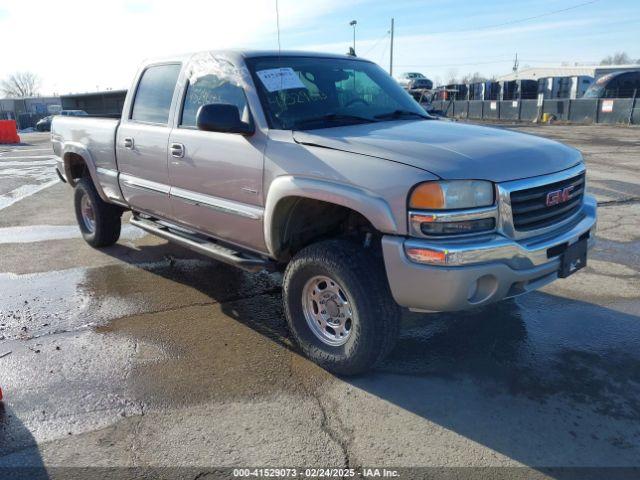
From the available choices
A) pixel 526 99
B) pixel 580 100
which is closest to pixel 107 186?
pixel 580 100

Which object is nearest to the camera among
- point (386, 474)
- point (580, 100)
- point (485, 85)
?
point (386, 474)

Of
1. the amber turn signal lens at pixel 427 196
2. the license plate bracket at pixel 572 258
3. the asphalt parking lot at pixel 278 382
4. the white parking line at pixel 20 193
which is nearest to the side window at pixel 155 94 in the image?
the asphalt parking lot at pixel 278 382

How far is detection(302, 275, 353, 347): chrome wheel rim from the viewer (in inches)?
133

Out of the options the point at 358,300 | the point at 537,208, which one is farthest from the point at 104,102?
the point at 537,208

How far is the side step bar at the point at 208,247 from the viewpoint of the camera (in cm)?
386

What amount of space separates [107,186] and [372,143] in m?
3.43

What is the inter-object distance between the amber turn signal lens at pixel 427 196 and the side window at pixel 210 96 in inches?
57.8

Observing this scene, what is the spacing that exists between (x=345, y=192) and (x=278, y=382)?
1276 millimetres

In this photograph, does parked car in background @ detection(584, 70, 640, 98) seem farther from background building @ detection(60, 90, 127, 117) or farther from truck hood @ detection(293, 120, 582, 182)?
truck hood @ detection(293, 120, 582, 182)

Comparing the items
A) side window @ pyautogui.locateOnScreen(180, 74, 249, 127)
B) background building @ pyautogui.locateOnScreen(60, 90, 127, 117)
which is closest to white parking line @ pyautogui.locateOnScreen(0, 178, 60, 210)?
background building @ pyautogui.locateOnScreen(60, 90, 127, 117)

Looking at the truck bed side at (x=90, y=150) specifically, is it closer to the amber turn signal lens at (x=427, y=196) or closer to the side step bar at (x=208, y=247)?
the side step bar at (x=208, y=247)

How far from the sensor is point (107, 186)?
18.0 ft

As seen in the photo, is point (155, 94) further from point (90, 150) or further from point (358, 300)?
point (358, 300)

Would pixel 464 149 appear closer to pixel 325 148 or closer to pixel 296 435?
pixel 325 148
